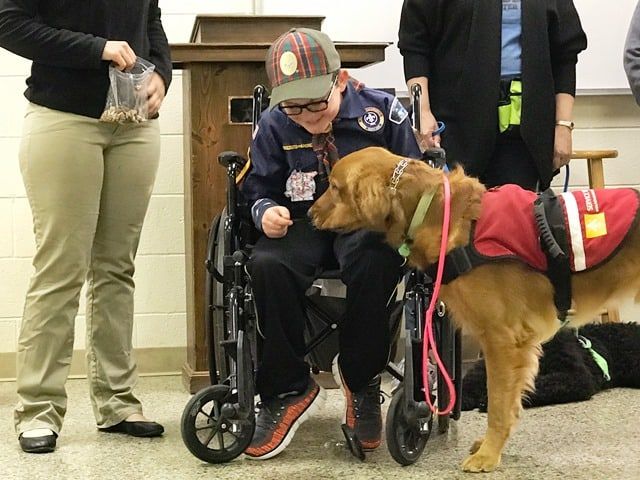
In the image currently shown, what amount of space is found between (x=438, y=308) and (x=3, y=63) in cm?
205

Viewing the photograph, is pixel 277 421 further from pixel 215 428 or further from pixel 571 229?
pixel 571 229

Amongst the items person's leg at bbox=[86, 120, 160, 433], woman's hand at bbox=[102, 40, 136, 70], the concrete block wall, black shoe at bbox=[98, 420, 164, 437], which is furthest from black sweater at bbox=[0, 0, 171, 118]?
the concrete block wall

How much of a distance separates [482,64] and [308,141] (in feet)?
2.40

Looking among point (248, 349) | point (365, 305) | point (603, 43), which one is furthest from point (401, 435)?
point (603, 43)

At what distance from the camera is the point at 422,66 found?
9.68 feet

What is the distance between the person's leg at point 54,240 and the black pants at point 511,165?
1.24 meters

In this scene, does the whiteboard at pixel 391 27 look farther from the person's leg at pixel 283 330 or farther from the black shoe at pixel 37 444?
the black shoe at pixel 37 444

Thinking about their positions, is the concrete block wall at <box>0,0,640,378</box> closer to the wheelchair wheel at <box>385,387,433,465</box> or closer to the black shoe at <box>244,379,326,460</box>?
the black shoe at <box>244,379,326,460</box>

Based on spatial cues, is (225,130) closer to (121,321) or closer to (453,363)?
(121,321)

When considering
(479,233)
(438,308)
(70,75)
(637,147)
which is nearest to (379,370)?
(438,308)

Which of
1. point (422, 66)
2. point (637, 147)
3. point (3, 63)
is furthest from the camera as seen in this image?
point (637, 147)

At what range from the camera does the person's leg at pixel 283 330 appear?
2.27m

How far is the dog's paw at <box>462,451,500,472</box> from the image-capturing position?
2.22 meters

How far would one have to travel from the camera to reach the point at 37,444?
2.43 m
